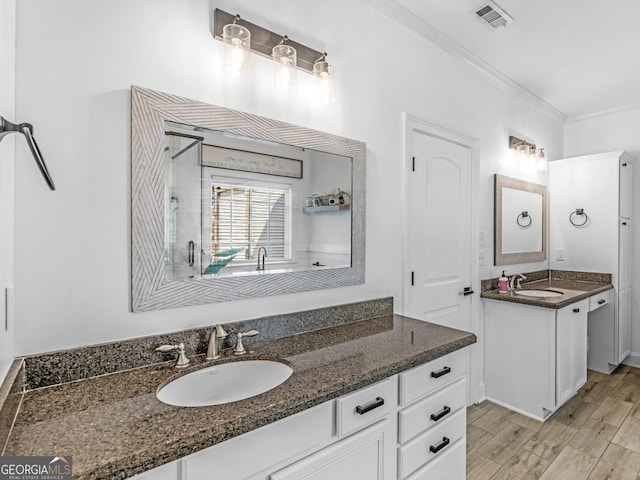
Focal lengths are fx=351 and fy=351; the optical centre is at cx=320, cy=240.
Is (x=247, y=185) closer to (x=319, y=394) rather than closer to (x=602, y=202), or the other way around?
(x=319, y=394)

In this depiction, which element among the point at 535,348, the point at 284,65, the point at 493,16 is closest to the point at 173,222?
the point at 284,65

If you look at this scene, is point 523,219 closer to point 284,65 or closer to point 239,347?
point 284,65

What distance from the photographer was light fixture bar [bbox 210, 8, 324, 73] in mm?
1434

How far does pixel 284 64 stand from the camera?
1589 mm

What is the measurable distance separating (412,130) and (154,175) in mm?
1641

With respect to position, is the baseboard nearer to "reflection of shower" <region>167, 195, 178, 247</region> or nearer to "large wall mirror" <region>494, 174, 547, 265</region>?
"large wall mirror" <region>494, 174, 547, 265</region>

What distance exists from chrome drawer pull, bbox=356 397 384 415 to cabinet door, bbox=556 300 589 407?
1930 mm

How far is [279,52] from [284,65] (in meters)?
0.06

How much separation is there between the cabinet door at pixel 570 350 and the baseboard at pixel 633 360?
1128mm

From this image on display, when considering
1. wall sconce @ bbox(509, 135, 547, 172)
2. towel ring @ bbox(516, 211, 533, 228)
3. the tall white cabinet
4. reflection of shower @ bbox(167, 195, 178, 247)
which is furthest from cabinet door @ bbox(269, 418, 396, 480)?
the tall white cabinet

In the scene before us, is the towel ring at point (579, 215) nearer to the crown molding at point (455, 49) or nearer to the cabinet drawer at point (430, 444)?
the crown molding at point (455, 49)

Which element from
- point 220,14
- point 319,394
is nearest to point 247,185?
point 220,14

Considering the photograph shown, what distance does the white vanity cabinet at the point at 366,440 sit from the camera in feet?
3.05

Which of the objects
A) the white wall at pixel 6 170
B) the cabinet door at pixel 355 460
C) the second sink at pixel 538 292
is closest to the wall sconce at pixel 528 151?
the second sink at pixel 538 292
